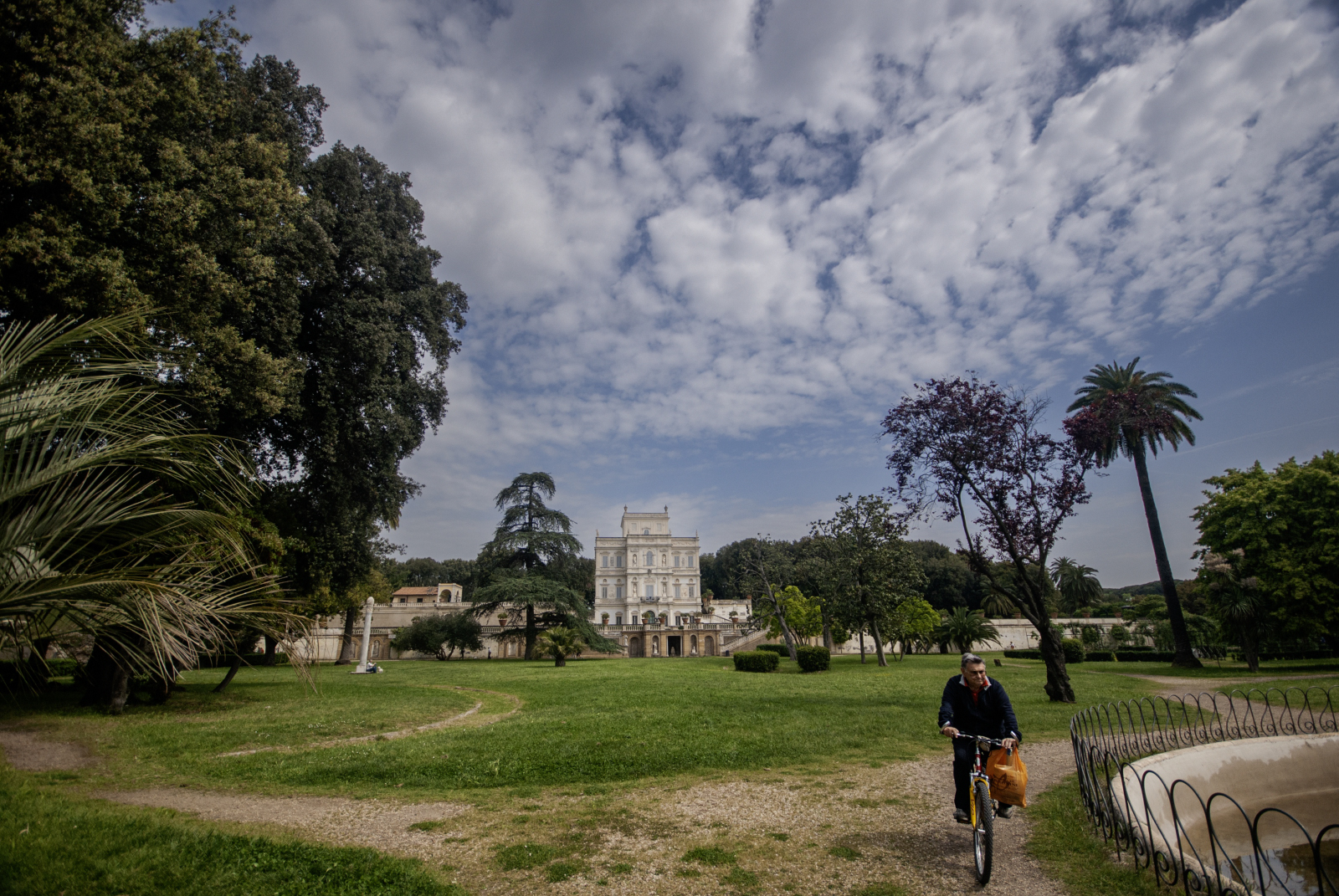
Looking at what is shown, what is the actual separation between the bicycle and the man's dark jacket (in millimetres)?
132

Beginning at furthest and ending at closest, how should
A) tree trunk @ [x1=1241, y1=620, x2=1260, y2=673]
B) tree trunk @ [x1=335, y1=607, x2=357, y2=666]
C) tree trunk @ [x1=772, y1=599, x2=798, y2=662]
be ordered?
1. tree trunk @ [x1=335, y1=607, x2=357, y2=666]
2. tree trunk @ [x1=772, y1=599, x2=798, y2=662]
3. tree trunk @ [x1=1241, y1=620, x2=1260, y2=673]

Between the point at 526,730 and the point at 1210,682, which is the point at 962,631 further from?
the point at 526,730

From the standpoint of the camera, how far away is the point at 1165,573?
92.1 ft

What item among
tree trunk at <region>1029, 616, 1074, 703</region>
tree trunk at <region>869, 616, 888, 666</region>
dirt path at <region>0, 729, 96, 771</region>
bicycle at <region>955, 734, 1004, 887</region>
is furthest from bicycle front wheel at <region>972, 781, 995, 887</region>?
tree trunk at <region>869, 616, 888, 666</region>

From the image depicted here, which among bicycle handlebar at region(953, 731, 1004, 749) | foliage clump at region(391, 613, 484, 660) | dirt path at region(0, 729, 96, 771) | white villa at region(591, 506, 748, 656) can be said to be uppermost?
white villa at region(591, 506, 748, 656)

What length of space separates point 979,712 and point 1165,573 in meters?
29.9

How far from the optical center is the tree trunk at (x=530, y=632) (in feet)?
127

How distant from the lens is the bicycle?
4586mm

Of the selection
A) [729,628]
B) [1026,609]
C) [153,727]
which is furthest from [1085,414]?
[729,628]

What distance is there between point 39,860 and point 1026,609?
1694 centimetres

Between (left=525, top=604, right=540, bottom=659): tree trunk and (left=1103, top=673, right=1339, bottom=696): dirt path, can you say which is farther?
(left=525, top=604, right=540, bottom=659): tree trunk

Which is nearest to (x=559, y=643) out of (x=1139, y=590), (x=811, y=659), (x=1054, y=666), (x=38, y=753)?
(x=811, y=659)

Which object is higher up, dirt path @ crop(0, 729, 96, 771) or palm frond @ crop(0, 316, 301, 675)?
palm frond @ crop(0, 316, 301, 675)

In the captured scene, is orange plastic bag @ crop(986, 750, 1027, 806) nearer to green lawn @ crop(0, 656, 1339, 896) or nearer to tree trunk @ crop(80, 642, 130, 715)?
green lawn @ crop(0, 656, 1339, 896)
